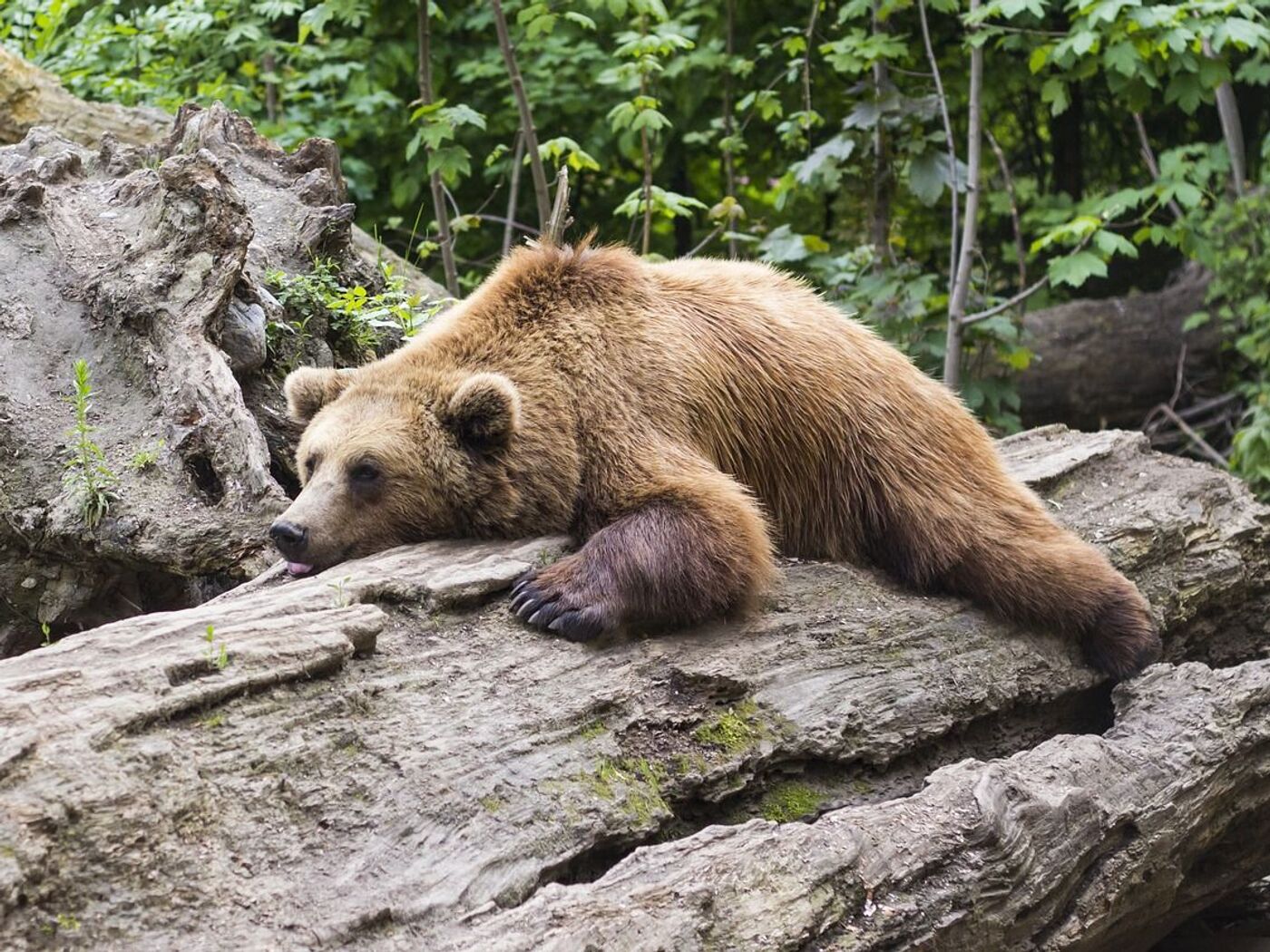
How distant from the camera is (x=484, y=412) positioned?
438 cm

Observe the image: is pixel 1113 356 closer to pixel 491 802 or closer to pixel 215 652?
pixel 491 802

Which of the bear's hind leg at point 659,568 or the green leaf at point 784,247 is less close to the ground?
the green leaf at point 784,247

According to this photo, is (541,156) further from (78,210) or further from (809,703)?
(809,703)

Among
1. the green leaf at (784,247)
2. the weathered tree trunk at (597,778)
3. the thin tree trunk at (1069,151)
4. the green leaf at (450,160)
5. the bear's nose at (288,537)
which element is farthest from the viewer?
the thin tree trunk at (1069,151)

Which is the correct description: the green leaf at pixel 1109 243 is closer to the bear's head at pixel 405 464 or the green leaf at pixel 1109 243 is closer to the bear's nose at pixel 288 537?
the bear's head at pixel 405 464

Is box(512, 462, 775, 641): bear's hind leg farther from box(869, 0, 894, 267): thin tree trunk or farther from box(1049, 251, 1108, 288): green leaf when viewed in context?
A: box(869, 0, 894, 267): thin tree trunk

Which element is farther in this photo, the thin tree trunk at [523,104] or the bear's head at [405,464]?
the thin tree trunk at [523,104]

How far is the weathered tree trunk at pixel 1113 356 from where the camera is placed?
1035 centimetres

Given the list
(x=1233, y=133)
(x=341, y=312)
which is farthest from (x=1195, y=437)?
(x=341, y=312)

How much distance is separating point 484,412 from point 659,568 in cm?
78

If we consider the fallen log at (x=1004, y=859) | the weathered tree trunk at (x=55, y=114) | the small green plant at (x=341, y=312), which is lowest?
the fallen log at (x=1004, y=859)

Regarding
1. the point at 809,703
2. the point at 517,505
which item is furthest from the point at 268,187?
the point at 809,703

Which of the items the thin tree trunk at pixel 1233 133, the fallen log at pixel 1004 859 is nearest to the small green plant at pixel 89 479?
the fallen log at pixel 1004 859

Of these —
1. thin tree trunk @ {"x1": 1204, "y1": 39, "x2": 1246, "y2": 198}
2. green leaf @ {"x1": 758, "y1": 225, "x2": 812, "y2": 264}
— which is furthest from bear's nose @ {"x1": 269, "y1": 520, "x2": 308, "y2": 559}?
thin tree trunk @ {"x1": 1204, "y1": 39, "x2": 1246, "y2": 198}
